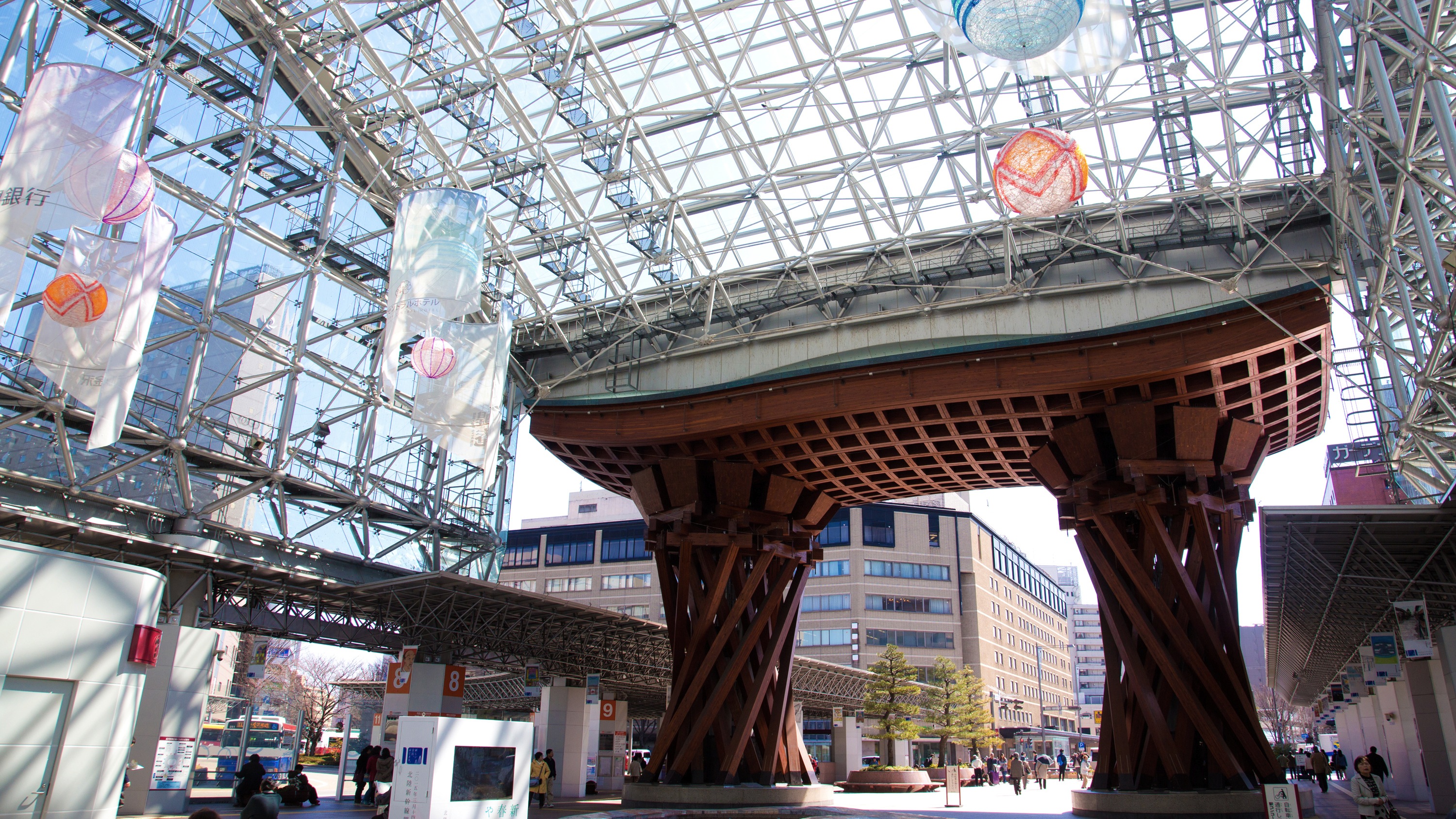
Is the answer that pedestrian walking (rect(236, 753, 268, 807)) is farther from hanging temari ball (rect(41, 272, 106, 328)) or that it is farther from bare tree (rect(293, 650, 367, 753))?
bare tree (rect(293, 650, 367, 753))

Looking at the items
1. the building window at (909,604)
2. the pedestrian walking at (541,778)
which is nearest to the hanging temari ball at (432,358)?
the pedestrian walking at (541,778)

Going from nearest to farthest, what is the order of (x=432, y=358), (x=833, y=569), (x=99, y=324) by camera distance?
(x=99, y=324) → (x=432, y=358) → (x=833, y=569)

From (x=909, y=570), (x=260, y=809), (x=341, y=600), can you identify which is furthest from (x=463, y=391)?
(x=909, y=570)

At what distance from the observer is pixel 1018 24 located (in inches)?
391

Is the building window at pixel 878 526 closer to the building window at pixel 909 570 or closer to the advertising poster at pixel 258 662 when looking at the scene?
the building window at pixel 909 570

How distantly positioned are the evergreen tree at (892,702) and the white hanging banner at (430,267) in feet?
108

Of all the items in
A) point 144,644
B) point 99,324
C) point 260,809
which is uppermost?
point 99,324

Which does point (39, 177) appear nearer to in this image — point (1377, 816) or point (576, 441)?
point (576, 441)

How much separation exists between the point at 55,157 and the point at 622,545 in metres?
69.6

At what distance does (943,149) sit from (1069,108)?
9.91 ft

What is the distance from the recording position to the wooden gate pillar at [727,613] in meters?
24.9

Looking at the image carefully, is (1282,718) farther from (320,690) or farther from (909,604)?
(320,690)

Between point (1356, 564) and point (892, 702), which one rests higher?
point (1356, 564)

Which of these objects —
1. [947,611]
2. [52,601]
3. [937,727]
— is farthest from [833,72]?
[947,611]
